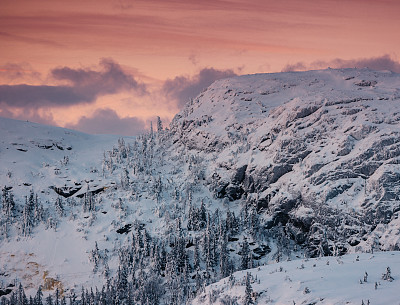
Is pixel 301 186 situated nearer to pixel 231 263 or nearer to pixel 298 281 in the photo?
pixel 231 263

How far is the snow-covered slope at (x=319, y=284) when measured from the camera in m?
81.6

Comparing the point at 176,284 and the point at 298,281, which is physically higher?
the point at 298,281

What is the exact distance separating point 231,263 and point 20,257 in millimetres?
86814

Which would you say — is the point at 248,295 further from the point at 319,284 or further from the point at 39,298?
the point at 39,298

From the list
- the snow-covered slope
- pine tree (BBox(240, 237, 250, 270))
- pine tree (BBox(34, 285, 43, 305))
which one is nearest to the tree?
the snow-covered slope

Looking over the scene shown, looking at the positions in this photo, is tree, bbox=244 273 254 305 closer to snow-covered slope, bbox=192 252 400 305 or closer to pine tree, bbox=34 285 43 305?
snow-covered slope, bbox=192 252 400 305

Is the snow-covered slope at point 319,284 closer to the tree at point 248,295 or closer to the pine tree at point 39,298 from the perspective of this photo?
the tree at point 248,295

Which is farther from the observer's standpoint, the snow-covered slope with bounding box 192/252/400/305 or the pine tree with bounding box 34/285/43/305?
the pine tree with bounding box 34/285/43/305

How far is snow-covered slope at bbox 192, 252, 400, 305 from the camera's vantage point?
268ft

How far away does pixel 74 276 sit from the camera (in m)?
185

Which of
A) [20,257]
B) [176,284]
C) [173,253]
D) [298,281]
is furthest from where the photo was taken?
[20,257]

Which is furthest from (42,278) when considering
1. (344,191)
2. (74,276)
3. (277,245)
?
(344,191)

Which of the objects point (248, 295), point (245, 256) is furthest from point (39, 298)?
point (248, 295)

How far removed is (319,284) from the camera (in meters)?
90.5
